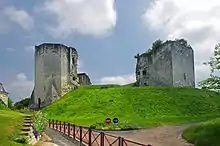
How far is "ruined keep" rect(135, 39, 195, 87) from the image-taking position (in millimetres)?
56844

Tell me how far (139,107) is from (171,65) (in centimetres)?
2062

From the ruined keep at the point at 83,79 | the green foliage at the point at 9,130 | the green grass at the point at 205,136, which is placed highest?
the ruined keep at the point at 83,79

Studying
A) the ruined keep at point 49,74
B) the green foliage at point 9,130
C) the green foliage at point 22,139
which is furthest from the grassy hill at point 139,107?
the green foliage at point 22,139

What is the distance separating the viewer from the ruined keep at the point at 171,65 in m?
56.8

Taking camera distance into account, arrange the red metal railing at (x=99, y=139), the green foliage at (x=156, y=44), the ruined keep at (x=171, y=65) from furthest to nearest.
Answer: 1. the green foliage at (x=156, y=44)
2. the ruined keep at (x=171, y=65)
3. the red metal railing at (x=99, y=139)

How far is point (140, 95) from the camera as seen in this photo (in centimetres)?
4466

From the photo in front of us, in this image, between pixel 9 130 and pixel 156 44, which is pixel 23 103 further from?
pixel 9 130

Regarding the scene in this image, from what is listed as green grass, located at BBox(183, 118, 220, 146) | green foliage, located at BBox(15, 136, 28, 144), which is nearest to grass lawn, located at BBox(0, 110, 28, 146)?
green foliage, located at BBox(15, 136, 28, 144)

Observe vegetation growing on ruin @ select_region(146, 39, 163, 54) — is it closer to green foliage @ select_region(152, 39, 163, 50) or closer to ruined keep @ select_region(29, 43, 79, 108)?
green foliage @ select_region(152, 39, 163, 50)

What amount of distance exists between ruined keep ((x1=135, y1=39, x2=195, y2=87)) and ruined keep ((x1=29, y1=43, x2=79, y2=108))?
18.1m

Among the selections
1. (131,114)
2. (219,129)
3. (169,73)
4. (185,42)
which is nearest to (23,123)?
(219,129)

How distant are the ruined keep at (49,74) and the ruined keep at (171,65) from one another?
1808cm

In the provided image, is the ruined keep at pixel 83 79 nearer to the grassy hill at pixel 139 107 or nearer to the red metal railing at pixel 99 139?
the grassy hill at pixel 139 107

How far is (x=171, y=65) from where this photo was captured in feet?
186
